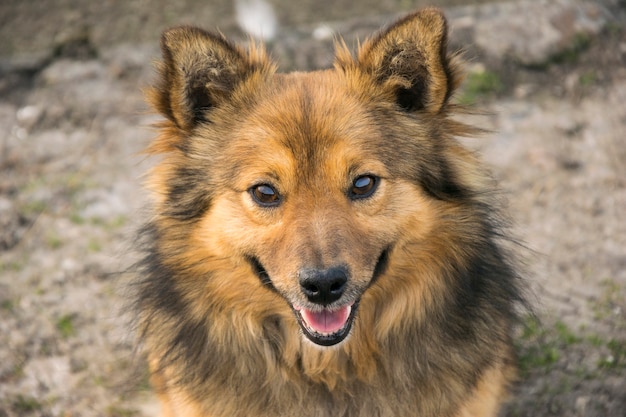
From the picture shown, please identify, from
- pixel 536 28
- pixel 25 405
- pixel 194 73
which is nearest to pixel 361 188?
pixel 194 73

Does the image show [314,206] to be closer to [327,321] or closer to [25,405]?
[327,321]

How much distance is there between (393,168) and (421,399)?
3.30 feet

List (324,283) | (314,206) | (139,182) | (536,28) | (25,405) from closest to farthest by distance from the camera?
(324,283), (314,206), (25,405), (139,182), (536,28)

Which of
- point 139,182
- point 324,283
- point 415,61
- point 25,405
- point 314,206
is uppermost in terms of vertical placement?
point 415,61

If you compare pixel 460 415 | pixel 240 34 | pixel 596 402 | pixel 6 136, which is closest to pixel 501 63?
pixel 240 34

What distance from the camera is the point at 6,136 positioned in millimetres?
5695

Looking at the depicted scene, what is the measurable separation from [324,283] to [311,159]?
0.50 metres

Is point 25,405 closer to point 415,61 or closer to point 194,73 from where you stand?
point 194,73

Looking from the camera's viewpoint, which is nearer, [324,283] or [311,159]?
[324,283]

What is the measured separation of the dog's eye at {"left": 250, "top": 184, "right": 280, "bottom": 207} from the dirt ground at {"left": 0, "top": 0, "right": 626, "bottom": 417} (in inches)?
31.3

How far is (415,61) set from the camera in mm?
2879

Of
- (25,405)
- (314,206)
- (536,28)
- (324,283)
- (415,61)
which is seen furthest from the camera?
(536,28)

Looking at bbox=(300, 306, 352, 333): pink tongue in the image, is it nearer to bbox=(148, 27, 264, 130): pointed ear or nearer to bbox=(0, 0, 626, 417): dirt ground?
bbox=(148, 27, 264, 130): pointed ear

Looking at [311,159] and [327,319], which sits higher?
[311,159]
